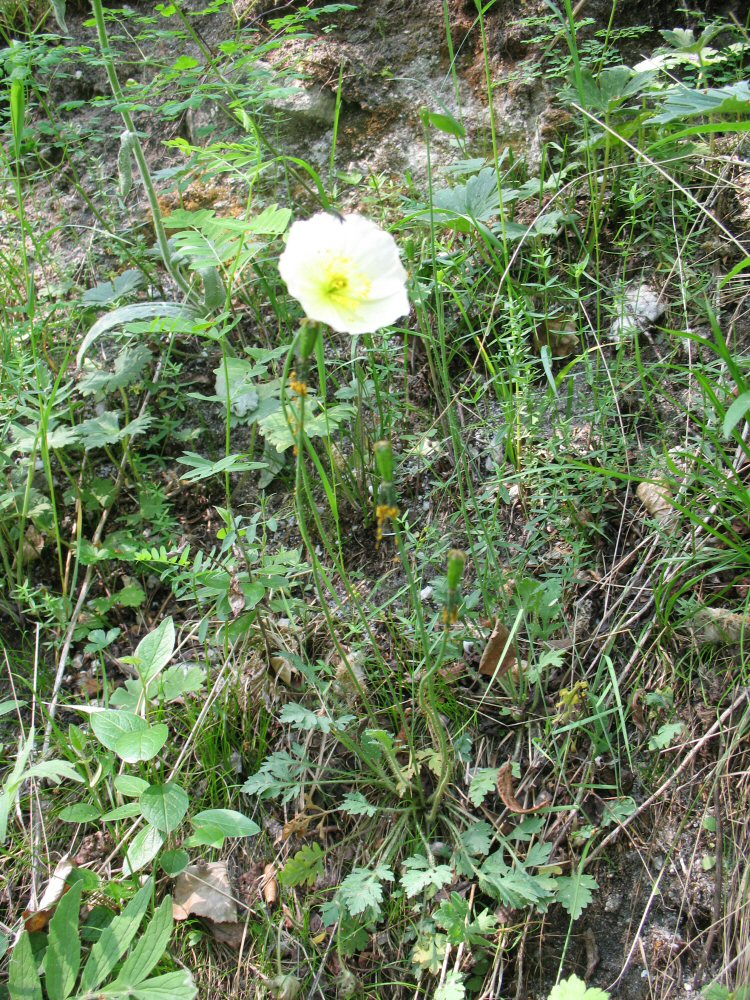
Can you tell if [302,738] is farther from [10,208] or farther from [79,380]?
[10,208]

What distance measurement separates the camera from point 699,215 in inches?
82.0

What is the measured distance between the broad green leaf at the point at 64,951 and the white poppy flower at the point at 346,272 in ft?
3.80

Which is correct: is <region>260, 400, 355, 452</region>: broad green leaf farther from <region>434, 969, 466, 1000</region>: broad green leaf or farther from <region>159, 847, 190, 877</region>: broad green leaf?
<region>434, 969, 466, 1000</region>: broad green leaf

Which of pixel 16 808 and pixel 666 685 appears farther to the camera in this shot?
pixel 16 808

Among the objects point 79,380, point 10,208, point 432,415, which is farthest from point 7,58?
point 432,415

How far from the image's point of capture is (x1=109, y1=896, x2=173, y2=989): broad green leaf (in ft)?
4.26

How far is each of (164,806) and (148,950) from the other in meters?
0.24

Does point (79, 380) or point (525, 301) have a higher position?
point (525, 301)

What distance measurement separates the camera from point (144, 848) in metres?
1.48

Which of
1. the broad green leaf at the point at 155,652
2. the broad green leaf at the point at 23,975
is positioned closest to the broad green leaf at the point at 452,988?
the broad green leaf at the point at 23,975

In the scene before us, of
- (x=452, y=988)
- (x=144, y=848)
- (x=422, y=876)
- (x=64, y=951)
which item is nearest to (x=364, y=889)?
(x=422, y=876)

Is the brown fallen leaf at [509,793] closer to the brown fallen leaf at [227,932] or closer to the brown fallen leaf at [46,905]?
the brown fallen leaf at [227,932]

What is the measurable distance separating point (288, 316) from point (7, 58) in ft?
4.26

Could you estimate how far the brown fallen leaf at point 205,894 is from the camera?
1.54m
